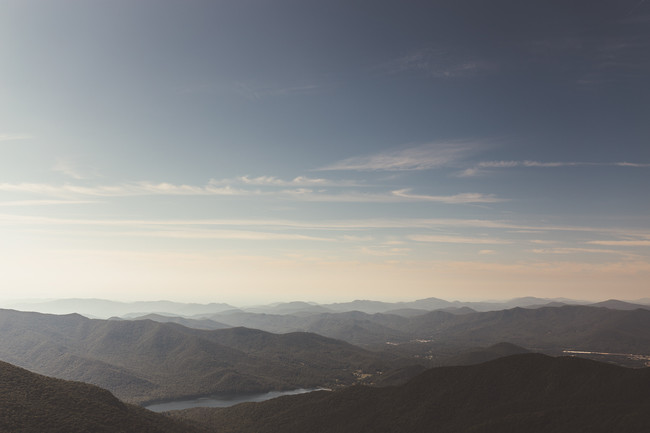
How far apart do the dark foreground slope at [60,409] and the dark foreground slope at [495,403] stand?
210 feet

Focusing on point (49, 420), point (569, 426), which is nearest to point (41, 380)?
point (49, 420)

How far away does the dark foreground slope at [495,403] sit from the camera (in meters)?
98.6

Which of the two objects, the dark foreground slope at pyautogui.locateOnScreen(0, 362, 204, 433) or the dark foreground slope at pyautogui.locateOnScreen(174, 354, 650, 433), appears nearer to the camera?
the dark foreground slope at pyautogui.locateOnScreen(174, 354, 650, 433)

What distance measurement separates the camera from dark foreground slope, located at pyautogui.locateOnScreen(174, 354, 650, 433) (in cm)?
9856

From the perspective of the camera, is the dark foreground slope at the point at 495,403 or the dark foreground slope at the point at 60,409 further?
the dark foreground slope at the point at 60,409

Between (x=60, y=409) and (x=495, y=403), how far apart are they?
150585 mm

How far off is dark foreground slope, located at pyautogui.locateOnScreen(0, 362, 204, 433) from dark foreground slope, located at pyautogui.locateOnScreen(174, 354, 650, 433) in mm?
64142

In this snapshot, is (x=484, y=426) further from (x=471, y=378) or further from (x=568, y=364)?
(x=568, y=364)

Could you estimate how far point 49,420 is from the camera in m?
108

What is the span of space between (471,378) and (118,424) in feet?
443

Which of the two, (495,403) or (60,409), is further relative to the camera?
(495,403)

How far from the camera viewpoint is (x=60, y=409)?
376 feet

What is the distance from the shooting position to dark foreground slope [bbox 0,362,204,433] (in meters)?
104

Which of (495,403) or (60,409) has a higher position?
(60,409)
